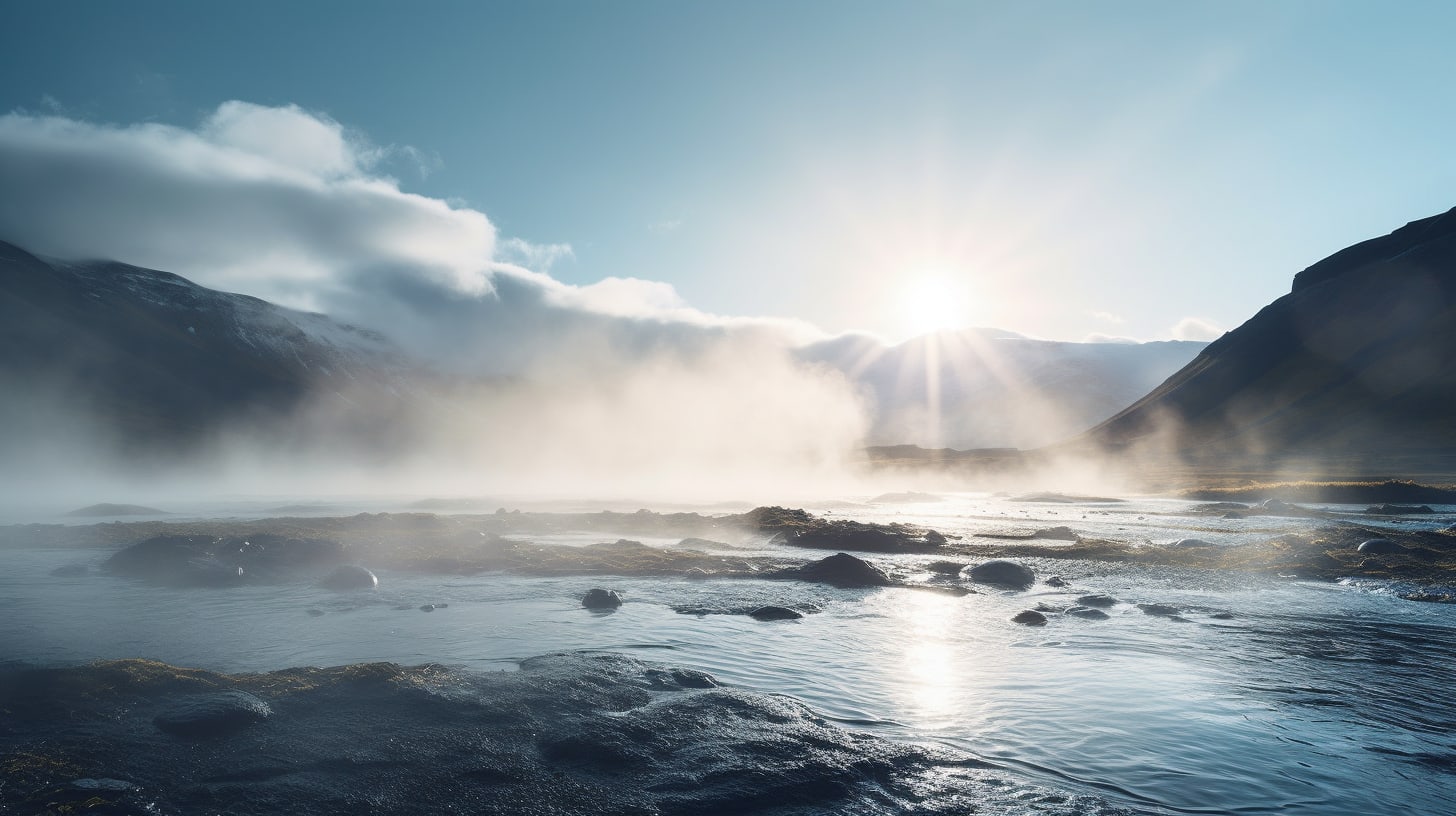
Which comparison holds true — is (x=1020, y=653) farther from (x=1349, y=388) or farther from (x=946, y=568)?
(x=1349, y=388)

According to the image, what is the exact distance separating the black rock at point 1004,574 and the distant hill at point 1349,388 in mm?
129534

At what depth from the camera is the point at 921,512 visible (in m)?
78.6

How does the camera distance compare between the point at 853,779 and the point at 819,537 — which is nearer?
the point at 853,779

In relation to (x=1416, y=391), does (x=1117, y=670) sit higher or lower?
lower

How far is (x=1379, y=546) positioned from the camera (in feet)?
119

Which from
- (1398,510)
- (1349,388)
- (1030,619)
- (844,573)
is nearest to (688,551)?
(844,573)

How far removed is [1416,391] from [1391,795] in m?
194

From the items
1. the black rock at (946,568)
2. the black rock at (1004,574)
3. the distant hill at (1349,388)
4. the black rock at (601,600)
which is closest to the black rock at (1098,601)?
the black rock at (1004,574)


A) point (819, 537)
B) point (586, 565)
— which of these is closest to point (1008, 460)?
point (819, 537)

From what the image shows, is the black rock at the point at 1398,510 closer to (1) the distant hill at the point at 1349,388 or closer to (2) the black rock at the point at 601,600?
(2) the black rock at the point at 601,600

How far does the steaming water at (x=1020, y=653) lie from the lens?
12016 mm

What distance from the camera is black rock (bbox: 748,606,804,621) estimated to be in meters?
24.7

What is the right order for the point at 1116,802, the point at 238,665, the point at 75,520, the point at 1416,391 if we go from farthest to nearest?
the point at 1416,391
the point at 75,520
the point at 238,665
the point at 1116,802

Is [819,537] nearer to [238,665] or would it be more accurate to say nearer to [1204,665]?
[1204,665]
